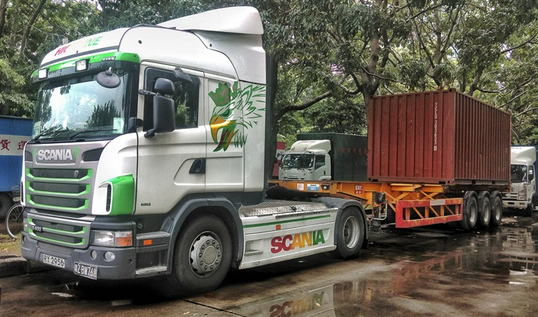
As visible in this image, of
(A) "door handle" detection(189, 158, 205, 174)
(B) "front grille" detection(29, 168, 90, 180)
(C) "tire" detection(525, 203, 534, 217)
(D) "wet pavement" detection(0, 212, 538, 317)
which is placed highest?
(A) "door handle" detection(189, 158, 205, 174)

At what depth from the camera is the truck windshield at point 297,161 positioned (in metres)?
19.2

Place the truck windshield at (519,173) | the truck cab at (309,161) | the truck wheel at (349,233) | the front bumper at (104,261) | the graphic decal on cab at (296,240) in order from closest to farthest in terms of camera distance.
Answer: the front bumper at (104,261), the graphic decal on cab at (296,240), the truck wheel at (349,233), the truck windshield at (519,173), the truck cab at (309,161)

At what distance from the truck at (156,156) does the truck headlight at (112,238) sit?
1 cm

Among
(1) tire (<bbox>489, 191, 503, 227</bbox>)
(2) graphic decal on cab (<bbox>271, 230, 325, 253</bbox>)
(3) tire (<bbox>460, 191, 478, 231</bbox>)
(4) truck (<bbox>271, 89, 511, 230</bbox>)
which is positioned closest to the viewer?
(2) graphic decal on cab (<bbox>271, 230, 325, 253</bbox>)

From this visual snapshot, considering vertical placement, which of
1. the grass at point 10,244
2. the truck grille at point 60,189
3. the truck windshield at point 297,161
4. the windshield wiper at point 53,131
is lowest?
the grass at point 10,244

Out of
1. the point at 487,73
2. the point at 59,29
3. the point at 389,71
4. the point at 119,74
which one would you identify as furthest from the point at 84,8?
the point at 487,73

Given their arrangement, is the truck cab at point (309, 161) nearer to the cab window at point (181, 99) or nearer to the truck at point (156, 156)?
the truck at point (156, 156)

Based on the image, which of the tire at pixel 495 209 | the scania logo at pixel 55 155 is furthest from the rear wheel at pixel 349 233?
the tire at pixel 495 209

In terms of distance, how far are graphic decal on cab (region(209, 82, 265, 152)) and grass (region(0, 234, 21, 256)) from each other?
381 cm

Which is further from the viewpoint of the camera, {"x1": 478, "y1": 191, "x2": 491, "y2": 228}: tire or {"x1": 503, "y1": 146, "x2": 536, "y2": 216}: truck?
{"x1": 503, "y1": 146, "x2": 536, "y2": 216}: truck

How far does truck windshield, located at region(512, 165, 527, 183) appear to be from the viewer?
17984mm

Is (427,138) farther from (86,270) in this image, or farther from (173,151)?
(86,270)

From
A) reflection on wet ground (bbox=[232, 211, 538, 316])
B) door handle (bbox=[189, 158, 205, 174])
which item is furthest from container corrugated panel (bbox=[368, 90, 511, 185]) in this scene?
door handle (bbox=[189, 158, 205, 174])

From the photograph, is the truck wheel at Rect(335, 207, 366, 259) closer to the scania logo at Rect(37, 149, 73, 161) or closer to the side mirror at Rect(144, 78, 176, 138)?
the side mirror at Rect(144, 78, 176, 138)
